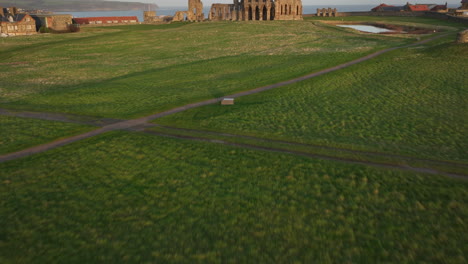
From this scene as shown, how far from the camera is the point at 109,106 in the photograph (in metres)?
23.2

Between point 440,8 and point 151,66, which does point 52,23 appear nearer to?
point 151,66

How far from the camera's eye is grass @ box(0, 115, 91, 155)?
16.4 m

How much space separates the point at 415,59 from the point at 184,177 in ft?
108

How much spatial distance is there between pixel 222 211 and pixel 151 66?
108ft

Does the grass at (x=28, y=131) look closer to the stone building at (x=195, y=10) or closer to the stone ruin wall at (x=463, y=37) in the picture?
the stone ruin wall at (x=463, y=37)

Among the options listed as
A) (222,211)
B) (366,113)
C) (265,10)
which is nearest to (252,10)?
(265,10)

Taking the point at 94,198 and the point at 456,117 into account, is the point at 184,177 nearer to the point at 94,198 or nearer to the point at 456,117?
the point at 94,198

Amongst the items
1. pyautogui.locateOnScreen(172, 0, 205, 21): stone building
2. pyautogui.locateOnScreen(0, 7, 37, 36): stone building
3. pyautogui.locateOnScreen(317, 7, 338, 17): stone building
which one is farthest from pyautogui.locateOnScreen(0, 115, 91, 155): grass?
pyautogui.locateOnScreen(317, 7, 338, 17): stone building

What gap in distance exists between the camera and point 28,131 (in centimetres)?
1819

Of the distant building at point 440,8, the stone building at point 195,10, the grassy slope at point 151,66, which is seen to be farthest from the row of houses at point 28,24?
the distant building at point 440,8

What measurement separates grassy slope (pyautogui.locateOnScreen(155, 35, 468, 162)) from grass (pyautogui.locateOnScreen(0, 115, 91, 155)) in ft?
17.7

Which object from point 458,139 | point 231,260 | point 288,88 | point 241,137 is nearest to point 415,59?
point 288,88

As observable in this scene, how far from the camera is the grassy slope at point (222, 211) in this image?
29.2ft

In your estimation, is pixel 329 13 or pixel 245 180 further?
pixel 329 13
